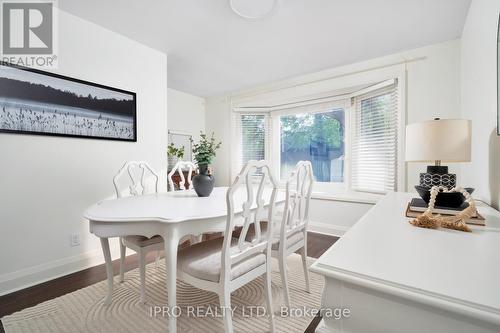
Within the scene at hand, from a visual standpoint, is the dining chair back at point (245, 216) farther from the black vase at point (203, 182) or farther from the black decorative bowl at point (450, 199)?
the black decorative bowl at point (450, 199)

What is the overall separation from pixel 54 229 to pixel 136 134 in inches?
Answer: 47.0

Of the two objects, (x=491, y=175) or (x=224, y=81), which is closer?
(x=491, y=175)

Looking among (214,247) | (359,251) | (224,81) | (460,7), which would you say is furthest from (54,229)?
(460,7)

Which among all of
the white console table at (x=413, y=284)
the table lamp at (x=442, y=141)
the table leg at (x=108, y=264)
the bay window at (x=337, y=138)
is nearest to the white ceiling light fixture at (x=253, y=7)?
the table lamp at (x=442, y=141)

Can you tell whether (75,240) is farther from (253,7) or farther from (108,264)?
(253,7)

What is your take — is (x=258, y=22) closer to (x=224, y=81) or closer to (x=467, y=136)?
(x=224, y=81)

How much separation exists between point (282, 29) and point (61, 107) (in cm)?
222

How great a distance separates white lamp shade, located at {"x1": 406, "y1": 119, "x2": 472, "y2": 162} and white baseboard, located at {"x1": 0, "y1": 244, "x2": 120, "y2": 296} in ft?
9.53

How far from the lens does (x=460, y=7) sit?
6.48ft

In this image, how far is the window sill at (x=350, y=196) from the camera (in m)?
2.94

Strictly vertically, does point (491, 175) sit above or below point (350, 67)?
below

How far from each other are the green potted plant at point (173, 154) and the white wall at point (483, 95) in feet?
11.8

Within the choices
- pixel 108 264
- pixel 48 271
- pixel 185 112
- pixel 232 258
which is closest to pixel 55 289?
pixel 48 271

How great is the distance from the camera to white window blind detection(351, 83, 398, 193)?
2.87 m
